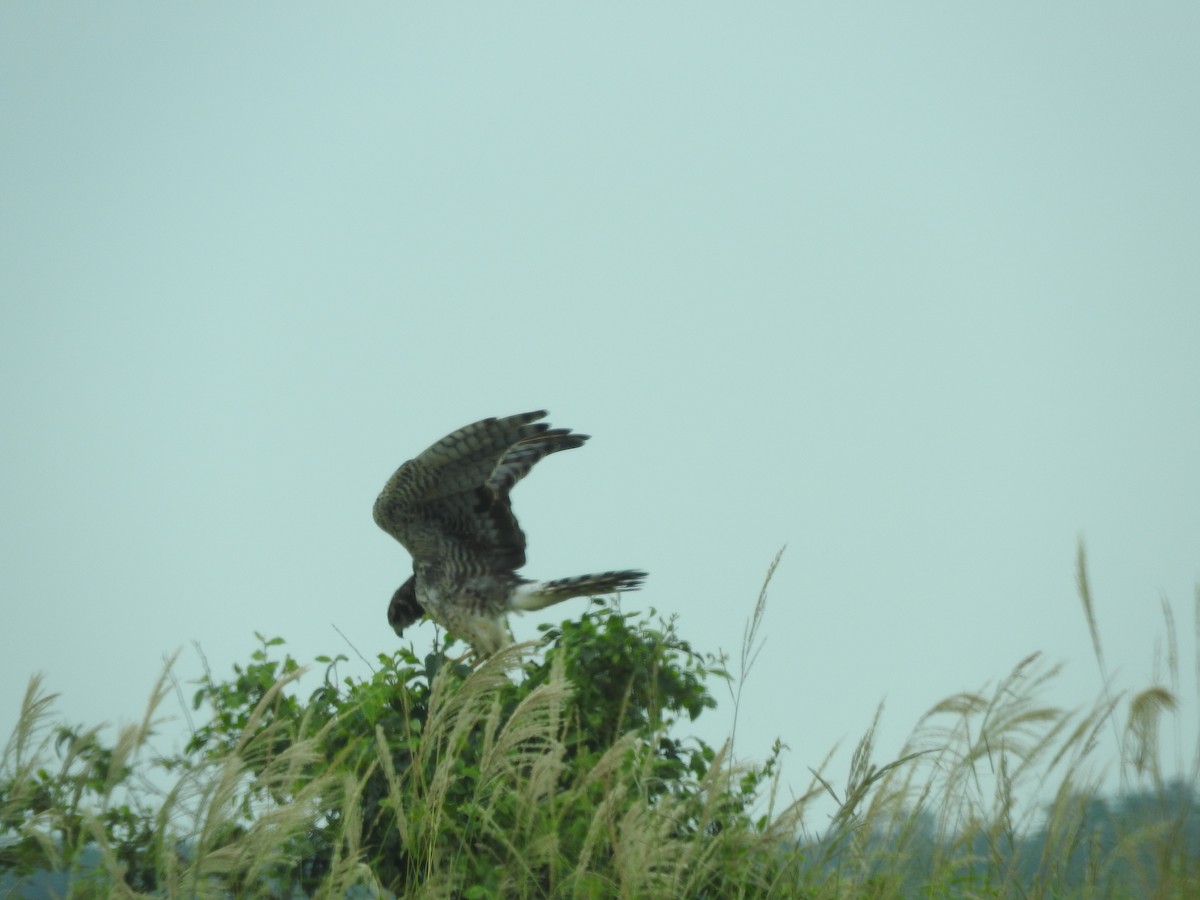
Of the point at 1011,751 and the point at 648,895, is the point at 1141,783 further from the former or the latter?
the point at 648,895

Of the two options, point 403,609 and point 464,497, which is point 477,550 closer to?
point 464,497

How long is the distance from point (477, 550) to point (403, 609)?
1151 mm

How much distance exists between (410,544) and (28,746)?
3.78 metres

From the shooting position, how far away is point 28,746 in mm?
2779

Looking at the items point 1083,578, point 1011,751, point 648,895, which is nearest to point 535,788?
point 648,895

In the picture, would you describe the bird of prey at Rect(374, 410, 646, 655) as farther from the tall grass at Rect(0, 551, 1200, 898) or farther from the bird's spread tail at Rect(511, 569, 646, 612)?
the tall grass at Rect(0, 551, 1200, 898)

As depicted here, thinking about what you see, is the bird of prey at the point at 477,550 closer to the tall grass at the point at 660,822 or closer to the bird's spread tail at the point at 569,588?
the bird's spread tail at the point at 569,588

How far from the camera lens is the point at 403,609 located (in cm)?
743

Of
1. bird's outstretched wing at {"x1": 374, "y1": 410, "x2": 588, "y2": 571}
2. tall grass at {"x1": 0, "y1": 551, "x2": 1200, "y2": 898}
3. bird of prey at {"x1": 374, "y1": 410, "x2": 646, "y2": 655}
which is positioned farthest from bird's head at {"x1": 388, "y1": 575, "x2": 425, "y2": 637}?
tall grass at {"x1": 0, "y1": 551, "x2": 1200, "y2": 898}

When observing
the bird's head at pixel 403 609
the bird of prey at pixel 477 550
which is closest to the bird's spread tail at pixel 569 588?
the bird of prey at pixel 477 550

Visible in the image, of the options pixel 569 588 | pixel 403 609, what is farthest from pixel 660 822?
pixel 403 609

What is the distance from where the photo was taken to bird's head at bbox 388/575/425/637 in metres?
7.36

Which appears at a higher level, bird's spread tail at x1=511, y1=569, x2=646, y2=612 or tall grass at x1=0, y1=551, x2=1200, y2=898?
bird's spread tail at x1=511, y1=569, x2=646, y2=612

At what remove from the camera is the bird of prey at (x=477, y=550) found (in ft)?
20.4
